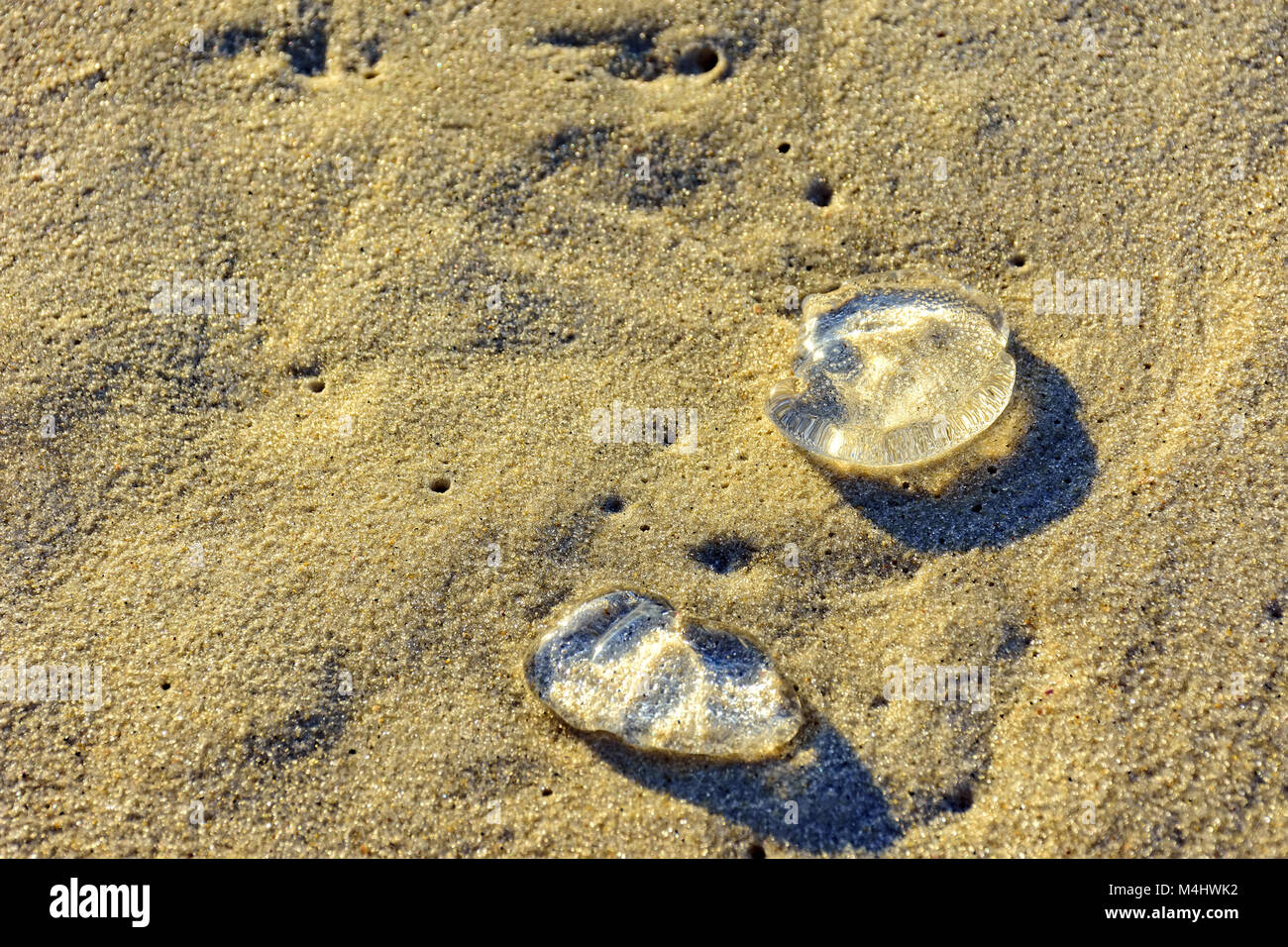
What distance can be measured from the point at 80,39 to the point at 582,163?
1969 millimetres

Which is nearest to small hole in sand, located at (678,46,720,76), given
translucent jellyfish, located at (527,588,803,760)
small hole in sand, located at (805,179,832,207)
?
small hole in sand, located at (805,179,832,207)

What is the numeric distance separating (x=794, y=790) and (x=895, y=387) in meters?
1.26

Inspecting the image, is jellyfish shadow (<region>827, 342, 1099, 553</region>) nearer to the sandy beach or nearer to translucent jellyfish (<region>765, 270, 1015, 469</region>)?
the sandy beach

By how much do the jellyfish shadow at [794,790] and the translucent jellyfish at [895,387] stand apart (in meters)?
0.91

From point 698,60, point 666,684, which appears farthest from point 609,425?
point 698,60

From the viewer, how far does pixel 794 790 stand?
2.67m

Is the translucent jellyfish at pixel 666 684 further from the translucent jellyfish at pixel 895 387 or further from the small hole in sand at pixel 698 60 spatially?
the small hole in sand at pixel 698 60

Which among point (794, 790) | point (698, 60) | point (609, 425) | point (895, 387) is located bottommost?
point (794, 790)

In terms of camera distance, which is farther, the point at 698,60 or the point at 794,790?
the point at 698,60

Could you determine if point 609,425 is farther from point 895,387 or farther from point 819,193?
point 819,193

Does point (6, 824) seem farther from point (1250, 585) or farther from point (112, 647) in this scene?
point (1250, 585)

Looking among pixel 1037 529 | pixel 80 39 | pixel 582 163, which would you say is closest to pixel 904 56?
pixel 582 163

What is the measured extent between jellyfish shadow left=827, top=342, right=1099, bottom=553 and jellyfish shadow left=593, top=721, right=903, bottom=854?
71 centimetres

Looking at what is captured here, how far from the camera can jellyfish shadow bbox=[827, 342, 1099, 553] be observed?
296 cm
